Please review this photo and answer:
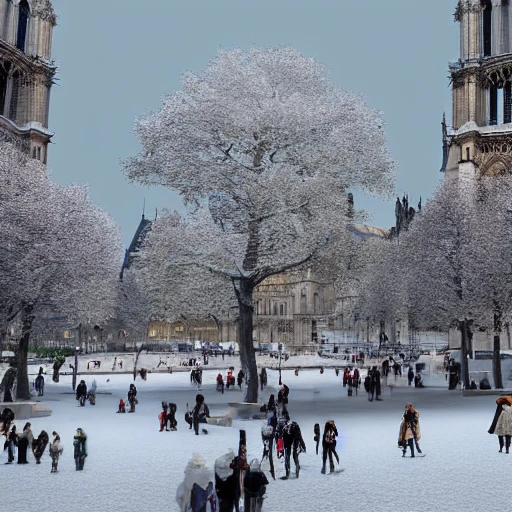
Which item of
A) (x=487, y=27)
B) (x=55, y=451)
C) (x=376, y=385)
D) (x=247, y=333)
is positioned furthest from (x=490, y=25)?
(x=55, y=451)

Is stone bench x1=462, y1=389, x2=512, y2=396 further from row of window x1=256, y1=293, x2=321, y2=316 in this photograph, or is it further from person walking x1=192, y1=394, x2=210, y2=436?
row of window x1=256, y1=293, x2=321, y2=316

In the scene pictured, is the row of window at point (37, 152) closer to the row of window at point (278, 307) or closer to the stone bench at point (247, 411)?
the stone bench at point (247, 411)

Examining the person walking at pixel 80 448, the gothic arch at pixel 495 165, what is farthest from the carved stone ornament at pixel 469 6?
the person walking at pixel 80 448

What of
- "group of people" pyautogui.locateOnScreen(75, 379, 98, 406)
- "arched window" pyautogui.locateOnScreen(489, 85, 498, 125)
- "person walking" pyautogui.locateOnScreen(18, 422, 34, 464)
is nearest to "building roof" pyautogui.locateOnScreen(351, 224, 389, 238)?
"arched window" pyautogui.locateOnScreen(489, 85, 498, 125)

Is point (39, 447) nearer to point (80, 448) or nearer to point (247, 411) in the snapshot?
point (80, 448)

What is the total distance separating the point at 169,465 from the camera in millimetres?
18500

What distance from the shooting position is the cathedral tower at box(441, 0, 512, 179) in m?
68.2

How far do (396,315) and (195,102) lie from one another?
52.0 metres

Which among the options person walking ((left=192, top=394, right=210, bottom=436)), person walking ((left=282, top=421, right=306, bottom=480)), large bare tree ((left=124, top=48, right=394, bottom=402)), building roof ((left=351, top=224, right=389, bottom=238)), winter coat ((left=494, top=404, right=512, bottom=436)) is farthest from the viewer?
building roof ((left=351, top=224, right=389, bottom=238))

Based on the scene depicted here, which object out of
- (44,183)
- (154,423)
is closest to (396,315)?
(44,183)

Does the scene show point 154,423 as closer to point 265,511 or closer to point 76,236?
point 76,236

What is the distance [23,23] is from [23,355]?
48.5 m

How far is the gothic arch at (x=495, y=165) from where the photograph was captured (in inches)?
2670

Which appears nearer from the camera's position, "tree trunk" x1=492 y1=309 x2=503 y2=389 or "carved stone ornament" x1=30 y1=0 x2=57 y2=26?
"tree trunk" x1=492 y1=309 x2=503 y2=389
